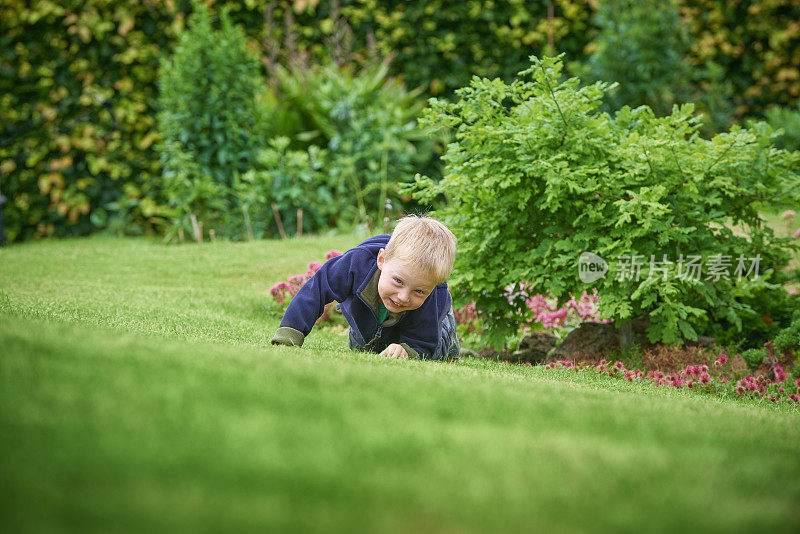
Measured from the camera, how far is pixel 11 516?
1190mm

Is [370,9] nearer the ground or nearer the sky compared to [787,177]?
nearer the sky

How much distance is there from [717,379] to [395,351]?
1.89 m

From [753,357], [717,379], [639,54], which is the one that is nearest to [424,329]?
[717,379]

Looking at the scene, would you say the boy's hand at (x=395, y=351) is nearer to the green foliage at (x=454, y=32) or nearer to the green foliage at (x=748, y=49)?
the green foliage at (x=454, y=32)

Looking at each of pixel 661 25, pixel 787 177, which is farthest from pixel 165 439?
pixel 661 25

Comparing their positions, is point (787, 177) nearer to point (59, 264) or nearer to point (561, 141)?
point (561, 141)

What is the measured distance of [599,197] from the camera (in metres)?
4.19

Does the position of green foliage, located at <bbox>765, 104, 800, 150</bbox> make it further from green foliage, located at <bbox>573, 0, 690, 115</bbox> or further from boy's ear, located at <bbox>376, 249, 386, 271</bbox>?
boy's ear, located at <bbox>376, 249, 386, 271</bbox>

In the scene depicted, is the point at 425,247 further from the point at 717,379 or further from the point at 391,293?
the point at 717,379

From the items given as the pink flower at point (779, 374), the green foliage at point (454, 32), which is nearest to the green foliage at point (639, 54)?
the green foliage at point (454, 32)

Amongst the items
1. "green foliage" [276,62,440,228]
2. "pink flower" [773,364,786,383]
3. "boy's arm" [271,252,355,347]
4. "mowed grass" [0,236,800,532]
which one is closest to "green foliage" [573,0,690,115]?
"green foliage" [276,62,440,228]

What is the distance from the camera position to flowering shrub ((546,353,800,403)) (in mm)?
3854

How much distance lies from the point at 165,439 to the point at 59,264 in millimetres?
5940

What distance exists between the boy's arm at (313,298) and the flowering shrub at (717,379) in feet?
4.61
